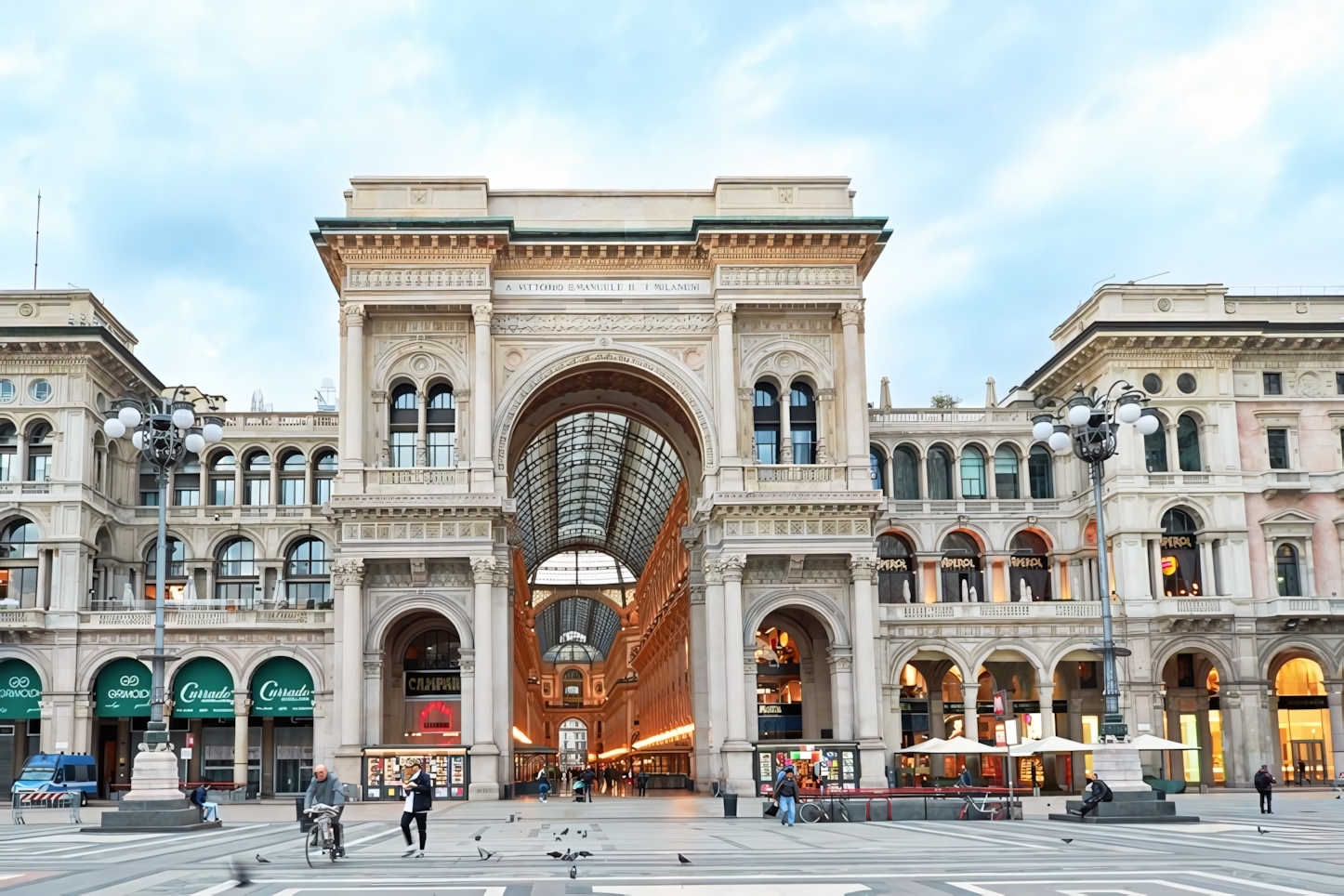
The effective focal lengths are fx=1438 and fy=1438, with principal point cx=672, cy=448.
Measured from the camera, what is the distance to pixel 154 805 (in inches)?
1431

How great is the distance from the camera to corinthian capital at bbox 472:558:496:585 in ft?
186

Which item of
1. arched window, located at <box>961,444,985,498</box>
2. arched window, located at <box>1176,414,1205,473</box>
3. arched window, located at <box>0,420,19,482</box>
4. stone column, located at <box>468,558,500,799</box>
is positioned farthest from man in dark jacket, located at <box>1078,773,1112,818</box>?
arched window, located at <box>0,420,19,482</box>

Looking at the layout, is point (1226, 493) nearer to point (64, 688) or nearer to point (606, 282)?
point (606, 282)

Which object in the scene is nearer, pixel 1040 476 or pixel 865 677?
pixel 865 677

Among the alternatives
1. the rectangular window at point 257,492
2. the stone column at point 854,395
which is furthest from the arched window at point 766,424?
the rectangular window at point 257,492

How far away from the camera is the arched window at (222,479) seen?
73312 millimetres

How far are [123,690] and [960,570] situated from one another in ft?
129

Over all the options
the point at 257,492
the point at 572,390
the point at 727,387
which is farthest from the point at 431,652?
the point at 727,387

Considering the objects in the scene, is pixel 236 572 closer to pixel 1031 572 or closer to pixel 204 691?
pixel 204 691

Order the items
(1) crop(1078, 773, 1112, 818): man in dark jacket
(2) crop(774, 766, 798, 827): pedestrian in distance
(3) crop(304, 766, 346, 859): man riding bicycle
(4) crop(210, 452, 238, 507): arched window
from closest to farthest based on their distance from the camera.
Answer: (3) crop(304, 766, 346, 859): man riding bicycle, (1) crop(1078, 773, 1112, 818): man in dark jacket, (2) crop(774, 766, 798, 827): pedestrian in distance, (4) crop(210, 452, 238, 507): arched window

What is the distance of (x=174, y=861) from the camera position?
26.1 metres

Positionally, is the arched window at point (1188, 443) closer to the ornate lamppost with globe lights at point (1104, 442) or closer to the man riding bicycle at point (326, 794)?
the ornate lamppost with globe lights at point (1104, 442)

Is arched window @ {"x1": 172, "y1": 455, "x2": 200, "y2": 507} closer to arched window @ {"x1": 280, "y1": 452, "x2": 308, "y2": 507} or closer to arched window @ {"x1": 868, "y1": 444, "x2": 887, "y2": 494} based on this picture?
arched window @ {"x1": 280, "y1": 452, "x2": 308, "y2": 507}

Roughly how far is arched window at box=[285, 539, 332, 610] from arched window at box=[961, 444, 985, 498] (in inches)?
1271
